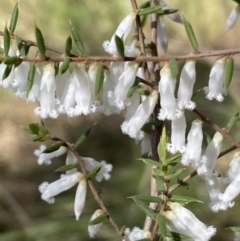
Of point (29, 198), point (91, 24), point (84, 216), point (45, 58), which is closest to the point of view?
point (45, 58)

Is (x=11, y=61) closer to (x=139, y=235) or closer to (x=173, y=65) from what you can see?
(x=173, y=65)

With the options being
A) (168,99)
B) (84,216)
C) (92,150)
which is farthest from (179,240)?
(92,150)

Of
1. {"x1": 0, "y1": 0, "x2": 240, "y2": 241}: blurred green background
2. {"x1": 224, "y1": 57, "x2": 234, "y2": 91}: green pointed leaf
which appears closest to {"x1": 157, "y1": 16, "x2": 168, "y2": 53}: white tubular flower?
{"x1": 224, "y1": 57, "x2": 234, "y2": 91}: green pointed leaf

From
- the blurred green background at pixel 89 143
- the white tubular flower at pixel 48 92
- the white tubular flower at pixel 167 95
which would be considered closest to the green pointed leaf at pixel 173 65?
the white tubular flower at pixel 167 95

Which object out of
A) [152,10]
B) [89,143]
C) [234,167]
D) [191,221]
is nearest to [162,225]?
[191,221]

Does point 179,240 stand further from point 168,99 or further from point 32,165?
point 32,165

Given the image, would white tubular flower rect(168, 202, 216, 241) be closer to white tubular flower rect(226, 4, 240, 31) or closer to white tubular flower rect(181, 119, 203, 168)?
white tubular flower rect(181, 119, 203, 168)

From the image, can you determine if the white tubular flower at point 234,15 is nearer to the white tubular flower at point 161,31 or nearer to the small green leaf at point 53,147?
the white tubular flower at point 161,31
